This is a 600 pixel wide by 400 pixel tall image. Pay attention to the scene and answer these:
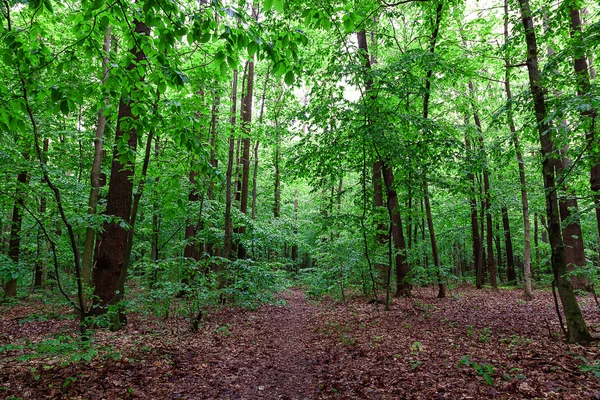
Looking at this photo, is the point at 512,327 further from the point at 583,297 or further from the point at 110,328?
the point at 110,328

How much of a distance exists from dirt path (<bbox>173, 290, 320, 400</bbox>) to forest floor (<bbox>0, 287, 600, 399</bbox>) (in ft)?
0.08

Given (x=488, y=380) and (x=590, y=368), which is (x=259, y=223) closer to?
(x=488, y=380)

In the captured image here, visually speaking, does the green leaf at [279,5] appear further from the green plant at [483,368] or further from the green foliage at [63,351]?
the green foliage at [63,351]

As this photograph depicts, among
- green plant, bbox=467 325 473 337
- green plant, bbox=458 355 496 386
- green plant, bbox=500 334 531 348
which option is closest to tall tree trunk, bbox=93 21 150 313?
green plant, bbox=458 355 496 386

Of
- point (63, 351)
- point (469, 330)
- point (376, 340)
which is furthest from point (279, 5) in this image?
point (469, 330)

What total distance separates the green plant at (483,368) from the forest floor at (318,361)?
17mm

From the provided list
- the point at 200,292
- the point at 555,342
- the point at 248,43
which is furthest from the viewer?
the point at 200,292

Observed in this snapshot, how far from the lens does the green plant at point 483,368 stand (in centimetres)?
414

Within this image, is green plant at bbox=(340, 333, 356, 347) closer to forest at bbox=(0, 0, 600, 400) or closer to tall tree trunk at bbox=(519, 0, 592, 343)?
forest at bbox=(0, 0, 600, 400)

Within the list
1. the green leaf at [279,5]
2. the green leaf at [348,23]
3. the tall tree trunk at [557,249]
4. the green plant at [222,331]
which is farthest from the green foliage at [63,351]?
the tall tree trunk at [557,249]

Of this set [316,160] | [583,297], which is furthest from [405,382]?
[583,297]

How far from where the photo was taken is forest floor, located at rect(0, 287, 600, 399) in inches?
166

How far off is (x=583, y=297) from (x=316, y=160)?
1164cm

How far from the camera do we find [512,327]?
23.8ft
